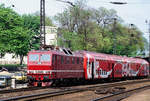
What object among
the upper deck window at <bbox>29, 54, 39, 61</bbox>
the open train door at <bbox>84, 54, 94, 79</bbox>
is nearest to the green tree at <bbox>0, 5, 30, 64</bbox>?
the open train door at <bbox>84, 54, 94, 79</bbox>

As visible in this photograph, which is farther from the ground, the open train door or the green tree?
the green tree

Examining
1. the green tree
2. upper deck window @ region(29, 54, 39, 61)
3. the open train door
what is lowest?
the open train door

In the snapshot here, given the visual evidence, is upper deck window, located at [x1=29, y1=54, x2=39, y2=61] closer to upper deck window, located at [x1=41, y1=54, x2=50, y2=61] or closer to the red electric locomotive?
the red electric locomotive

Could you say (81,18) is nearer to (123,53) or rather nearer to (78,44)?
(78,44)

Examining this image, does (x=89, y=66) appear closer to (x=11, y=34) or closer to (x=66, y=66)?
(x=66, y=66)

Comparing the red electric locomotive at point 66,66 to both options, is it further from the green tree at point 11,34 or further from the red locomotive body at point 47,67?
A: the green tree at point 11,34

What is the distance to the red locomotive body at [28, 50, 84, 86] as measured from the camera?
25891mm

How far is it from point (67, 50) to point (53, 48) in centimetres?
148

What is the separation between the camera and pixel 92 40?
200ft

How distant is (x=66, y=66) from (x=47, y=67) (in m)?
2.55

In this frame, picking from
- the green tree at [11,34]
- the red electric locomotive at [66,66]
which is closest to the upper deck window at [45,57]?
the red electric locomotive at [66,66]

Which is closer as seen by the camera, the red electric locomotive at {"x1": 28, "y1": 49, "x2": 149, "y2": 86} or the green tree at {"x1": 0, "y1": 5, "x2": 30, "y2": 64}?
the red electric locomotive at {"x1": 28, "y1": 49, "x2": 149, "y2": 86}

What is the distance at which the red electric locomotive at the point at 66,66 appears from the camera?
26047 mm

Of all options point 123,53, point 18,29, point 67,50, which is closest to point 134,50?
point 123,53
